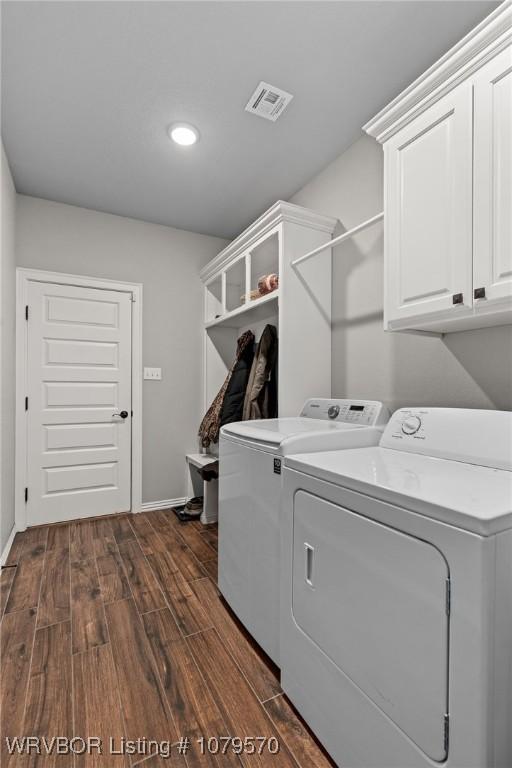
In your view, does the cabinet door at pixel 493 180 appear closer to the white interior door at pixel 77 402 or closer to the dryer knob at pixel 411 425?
the dryer knob at pixel 411 425

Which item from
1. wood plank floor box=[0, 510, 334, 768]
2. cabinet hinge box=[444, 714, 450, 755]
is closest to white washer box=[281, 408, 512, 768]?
cabinet hinge box=[444, 714, 450, 755]

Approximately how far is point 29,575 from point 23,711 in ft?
3.37

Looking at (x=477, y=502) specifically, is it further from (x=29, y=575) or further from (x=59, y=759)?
(x=29, y=575)

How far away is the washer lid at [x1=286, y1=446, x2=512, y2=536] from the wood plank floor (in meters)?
0.86

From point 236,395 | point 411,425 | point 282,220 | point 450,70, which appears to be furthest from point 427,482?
point 236,395

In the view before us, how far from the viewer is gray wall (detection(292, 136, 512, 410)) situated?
1470 millimetres

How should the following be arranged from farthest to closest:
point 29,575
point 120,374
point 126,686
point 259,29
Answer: point 120,374, point 29,575, point 259,29, point 126,686

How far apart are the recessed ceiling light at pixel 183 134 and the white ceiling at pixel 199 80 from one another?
0.04 metres

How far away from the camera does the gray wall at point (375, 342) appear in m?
1.47

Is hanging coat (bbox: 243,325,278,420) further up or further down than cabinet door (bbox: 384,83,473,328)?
further down

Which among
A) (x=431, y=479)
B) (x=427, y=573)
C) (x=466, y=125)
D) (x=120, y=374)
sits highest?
(x=466, y=125)

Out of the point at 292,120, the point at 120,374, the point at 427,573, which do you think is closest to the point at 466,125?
the point at 292,120

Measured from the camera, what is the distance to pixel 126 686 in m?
1.34

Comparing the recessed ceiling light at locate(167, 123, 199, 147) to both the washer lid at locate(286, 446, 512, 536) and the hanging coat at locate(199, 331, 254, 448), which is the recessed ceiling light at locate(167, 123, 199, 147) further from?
the washer lid at locate(286, 446, 512, 536)
